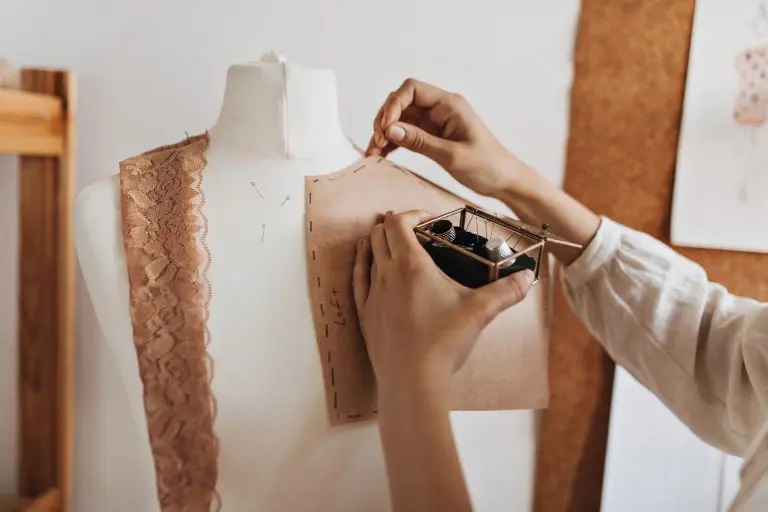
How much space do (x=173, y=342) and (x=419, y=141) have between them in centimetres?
37

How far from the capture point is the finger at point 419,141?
77cm

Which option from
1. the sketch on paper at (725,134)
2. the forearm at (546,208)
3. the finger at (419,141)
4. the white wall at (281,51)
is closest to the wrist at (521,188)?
the forearm at (546,208)

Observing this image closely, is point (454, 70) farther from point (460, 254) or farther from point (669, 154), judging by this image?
point (460, 254)

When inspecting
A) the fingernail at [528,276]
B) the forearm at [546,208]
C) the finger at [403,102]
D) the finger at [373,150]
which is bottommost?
the fingernail at [528,276]

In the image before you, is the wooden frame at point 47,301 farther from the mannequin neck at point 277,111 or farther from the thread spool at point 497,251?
the thread spool at point 497,251

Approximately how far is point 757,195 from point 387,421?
0.89 meters

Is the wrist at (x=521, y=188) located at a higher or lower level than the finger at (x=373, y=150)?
lower

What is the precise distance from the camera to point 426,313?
24.4 inches

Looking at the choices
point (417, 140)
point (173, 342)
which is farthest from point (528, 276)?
point (173, 342)

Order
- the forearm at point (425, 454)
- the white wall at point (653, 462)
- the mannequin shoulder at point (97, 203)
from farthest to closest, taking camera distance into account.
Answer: the white wall at point (653, 462) → the mannequin shoulder at point (97, 203) → the forearm at point (425, 454)

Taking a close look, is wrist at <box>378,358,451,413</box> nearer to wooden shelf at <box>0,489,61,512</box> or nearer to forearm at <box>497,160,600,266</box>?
forearm at <box>497,160,600,266</box>

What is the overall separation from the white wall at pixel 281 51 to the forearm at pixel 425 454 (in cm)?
65

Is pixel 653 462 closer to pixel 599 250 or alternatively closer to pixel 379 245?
pixel 599 250

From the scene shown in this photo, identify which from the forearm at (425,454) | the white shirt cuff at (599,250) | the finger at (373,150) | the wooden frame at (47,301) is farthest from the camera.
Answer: the wooden frame at (47,301)
